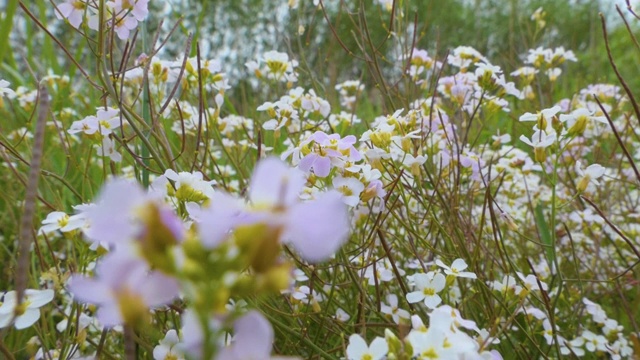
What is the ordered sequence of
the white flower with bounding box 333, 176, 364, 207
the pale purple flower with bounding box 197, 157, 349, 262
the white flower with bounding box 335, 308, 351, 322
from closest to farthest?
the pale purple flower with bounding box 197, 157, 349, 262
the white flower with bounding box 333, 176, 364, 207
the white flower with bounding box 335, 308, 351, 322

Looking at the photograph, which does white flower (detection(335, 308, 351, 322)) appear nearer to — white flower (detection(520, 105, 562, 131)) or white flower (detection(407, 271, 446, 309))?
white flower (detection(407, 271, 446, 309))

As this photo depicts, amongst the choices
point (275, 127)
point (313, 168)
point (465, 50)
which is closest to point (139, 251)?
point (313, 168)

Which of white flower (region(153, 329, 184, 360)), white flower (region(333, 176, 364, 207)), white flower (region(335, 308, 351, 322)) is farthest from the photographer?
white flower (region(335, 308, 351, 322))

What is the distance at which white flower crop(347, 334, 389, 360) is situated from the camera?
1.33 ft

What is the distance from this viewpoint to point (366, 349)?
421mm

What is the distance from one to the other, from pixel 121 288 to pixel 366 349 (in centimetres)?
24

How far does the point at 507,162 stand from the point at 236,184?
0.50m

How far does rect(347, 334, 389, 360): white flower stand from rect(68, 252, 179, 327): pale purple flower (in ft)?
0.71

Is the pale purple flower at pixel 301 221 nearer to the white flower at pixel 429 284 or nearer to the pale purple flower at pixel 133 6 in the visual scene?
the white flower at pixel 429 284

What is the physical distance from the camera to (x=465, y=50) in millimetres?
1075

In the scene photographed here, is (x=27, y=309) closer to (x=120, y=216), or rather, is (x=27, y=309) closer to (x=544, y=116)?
(x=120, y=216)

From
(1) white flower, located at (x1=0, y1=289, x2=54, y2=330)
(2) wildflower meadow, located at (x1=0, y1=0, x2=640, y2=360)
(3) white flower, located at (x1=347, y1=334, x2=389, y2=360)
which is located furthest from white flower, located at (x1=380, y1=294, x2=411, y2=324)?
(1) white flower, located at (x1=0, y1=289, x2=54, y2=330)

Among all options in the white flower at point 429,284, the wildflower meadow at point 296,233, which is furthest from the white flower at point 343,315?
the white flower at point 429,284

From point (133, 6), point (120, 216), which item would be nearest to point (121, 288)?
point (120, 216)
